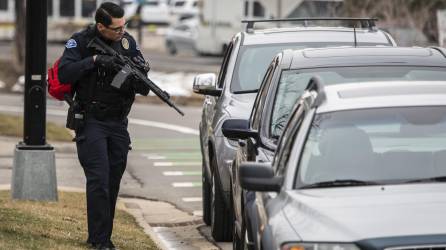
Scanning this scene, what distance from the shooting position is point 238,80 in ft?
40.4

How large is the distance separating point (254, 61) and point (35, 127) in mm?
2260

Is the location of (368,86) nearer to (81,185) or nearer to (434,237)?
(434,237)

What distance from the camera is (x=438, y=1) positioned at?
93.6ft

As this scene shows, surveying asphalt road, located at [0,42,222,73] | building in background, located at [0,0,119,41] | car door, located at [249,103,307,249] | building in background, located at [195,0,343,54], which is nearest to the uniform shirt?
car door, located at [249,103,307,249]

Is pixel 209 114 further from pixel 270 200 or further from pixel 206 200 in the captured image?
pixel 270 200

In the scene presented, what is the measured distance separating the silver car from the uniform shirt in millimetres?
2330

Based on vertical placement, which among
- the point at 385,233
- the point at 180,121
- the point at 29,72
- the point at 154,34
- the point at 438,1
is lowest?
the point at 154,34

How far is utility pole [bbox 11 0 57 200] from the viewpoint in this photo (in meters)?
12.6

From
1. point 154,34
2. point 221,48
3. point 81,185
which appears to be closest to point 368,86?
point 81,185

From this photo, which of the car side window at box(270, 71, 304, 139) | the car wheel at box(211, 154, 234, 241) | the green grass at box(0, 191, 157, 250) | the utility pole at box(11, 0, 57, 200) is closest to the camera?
the car side window at box(270, 71, 304, 139)

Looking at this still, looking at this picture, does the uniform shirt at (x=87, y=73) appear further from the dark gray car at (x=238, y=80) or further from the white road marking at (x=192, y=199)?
the white road marking at (x=192, y=199)

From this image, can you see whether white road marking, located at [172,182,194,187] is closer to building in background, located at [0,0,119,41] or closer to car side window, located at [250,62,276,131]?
car side window, located at [250,62,276,131]

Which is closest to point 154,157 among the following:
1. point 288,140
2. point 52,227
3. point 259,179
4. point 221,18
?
point 52,227

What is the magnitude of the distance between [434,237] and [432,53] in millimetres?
3204
